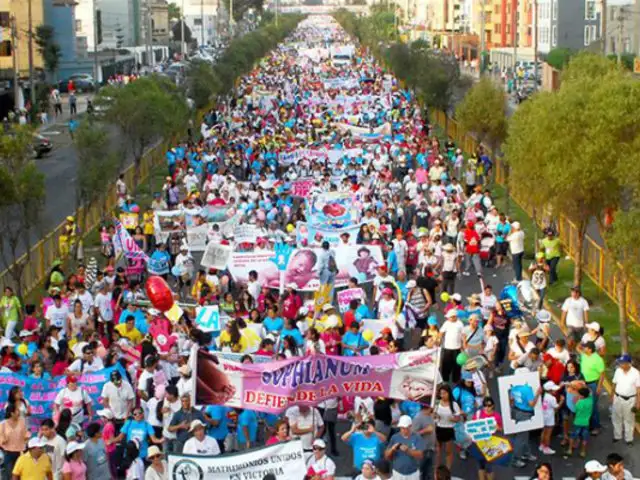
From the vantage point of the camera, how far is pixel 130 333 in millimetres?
19250

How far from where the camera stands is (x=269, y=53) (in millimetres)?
135125

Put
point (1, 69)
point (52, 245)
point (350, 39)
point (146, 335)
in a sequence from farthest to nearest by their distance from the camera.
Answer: point (350, 39), point (1, 69), point (52, 245), point (146, 335)

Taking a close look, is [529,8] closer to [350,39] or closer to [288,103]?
[288,103]

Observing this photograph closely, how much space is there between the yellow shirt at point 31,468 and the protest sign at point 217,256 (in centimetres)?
1199

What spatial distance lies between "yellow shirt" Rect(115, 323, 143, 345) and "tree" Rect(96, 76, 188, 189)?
23465 millimetres

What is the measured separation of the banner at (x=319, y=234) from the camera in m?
27.7

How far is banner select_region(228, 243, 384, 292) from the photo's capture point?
977 inches

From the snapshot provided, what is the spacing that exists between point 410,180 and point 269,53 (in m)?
101

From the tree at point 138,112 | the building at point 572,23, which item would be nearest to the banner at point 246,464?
the tree at point 138,112

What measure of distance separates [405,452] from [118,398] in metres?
3.61

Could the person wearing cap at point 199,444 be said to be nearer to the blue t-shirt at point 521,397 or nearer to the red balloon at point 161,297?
the blue t-shirt at point 521,397

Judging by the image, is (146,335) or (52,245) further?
(52,245)

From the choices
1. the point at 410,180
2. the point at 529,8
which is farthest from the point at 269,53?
the point at 410,180

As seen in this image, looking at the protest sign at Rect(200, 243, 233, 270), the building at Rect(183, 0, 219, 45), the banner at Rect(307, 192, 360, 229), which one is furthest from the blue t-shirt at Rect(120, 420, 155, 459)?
the building at Rect(183, 0, 219, 45)
